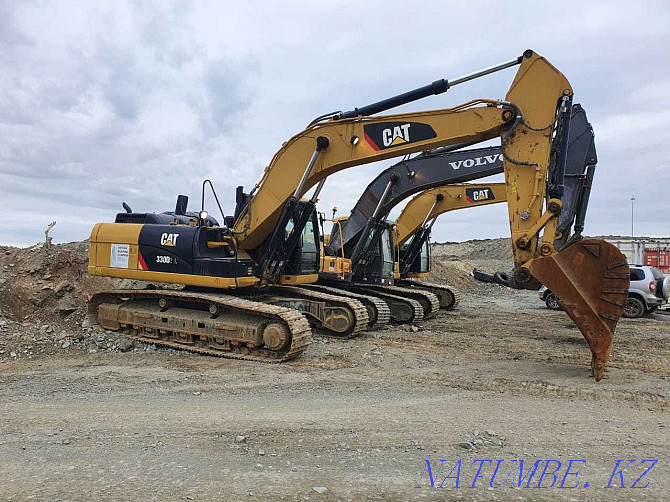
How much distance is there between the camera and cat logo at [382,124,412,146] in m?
8.16

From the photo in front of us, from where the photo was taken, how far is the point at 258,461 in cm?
395

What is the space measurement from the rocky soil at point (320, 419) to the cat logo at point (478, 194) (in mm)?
5933

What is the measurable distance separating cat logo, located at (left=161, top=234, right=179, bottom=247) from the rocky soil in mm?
1766

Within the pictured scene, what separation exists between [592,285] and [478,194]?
8.52 m

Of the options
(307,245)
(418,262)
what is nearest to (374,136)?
(307,245)

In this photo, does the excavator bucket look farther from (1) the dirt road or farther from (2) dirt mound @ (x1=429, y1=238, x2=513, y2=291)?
(2) dirt mound @ (x1=429, y1=238, x2=513, y2=291)

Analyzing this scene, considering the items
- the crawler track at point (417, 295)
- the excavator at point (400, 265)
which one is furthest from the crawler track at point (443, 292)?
the crawler track at point (417, 295)

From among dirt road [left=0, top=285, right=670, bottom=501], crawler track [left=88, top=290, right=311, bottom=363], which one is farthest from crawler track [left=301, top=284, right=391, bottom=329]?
crawler track [left=88, top=290, right=311, bottom=363]

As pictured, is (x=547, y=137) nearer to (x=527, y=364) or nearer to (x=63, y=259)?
(x=527, y=364)

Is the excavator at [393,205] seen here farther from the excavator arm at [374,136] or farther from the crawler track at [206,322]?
the crawler track at [206,322]

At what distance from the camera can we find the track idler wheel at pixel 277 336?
768 centimetres

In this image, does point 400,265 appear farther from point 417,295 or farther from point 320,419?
point 320,419

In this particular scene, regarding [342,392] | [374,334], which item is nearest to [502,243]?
[374,334]

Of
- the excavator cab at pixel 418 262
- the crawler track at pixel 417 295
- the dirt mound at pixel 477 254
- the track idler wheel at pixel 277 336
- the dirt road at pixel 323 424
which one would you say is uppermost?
the dirt mound at pixel 477 254
